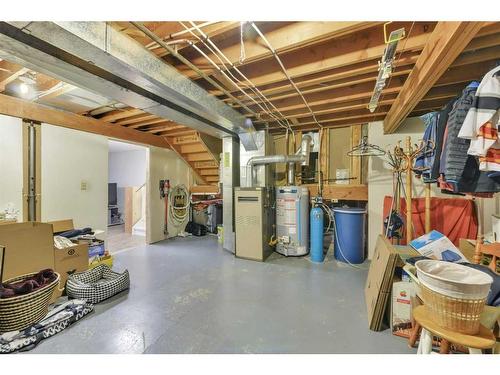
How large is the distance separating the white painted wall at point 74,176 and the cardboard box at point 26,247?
1.06 meters

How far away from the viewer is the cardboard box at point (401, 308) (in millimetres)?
1758

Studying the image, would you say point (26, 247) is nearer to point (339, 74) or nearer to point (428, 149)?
point (339, 74)

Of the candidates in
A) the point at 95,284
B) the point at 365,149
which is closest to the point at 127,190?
the point at 95,284

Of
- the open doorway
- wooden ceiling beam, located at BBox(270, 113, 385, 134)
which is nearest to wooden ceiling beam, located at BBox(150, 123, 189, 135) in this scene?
the open doorway

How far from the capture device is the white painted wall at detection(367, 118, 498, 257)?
3.40 metres

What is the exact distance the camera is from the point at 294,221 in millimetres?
3725

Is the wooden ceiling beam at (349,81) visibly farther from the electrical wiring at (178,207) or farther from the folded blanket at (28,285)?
the electrical wiring at (178,207)

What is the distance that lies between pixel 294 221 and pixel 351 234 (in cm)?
91

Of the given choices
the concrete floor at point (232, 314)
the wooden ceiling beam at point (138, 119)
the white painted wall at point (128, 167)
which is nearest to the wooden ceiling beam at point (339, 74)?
the wooden ceiling beam at point (138, 119)

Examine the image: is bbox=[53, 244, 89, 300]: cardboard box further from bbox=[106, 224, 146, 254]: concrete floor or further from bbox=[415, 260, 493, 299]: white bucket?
bbox=[415, 260, 493, 299]: white bucket

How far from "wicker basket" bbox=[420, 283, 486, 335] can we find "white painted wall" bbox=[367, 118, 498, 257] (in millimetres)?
2659
